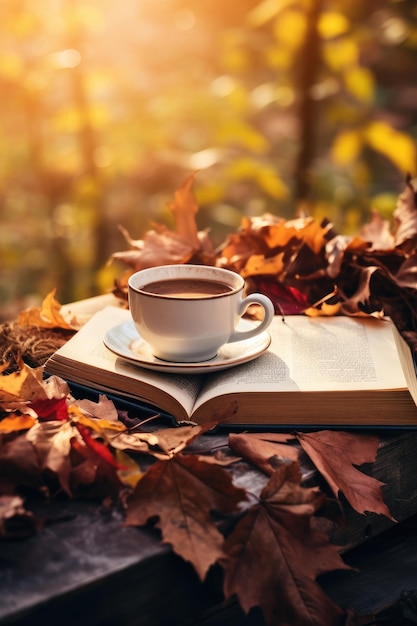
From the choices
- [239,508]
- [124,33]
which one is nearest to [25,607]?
[239,508]

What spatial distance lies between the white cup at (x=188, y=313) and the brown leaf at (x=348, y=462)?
23cm

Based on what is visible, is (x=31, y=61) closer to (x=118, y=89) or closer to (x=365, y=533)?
(x=118, y=89)

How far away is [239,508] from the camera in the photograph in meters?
0.90

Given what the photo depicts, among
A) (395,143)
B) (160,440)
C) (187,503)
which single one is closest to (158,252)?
(160,440)

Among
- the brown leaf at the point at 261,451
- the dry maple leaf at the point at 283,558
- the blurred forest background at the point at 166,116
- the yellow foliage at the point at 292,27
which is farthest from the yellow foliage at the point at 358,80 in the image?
the dry maple leaf at the point at 283,558

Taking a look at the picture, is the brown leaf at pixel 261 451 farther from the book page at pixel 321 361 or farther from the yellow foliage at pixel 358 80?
the yellow foliage at pixel 358 80

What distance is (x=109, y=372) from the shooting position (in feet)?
3.74

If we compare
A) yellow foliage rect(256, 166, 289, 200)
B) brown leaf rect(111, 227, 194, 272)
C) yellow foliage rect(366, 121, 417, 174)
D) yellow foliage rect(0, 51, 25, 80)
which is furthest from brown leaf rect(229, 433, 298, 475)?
yellow foliage rect(0, 51, 25, 80)

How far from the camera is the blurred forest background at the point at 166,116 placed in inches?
116

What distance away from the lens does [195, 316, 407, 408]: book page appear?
3.62 ft

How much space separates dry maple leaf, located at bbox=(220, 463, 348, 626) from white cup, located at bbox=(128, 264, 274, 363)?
32 centimetres

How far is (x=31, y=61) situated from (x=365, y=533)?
9.40 ft

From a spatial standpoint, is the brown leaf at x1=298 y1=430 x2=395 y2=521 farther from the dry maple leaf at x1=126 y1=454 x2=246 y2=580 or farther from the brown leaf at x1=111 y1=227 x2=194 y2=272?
the brown leaf at x1=111 y1=227 x2=194 y2=272

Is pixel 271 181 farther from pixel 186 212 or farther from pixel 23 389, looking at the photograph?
pixel 23 389
